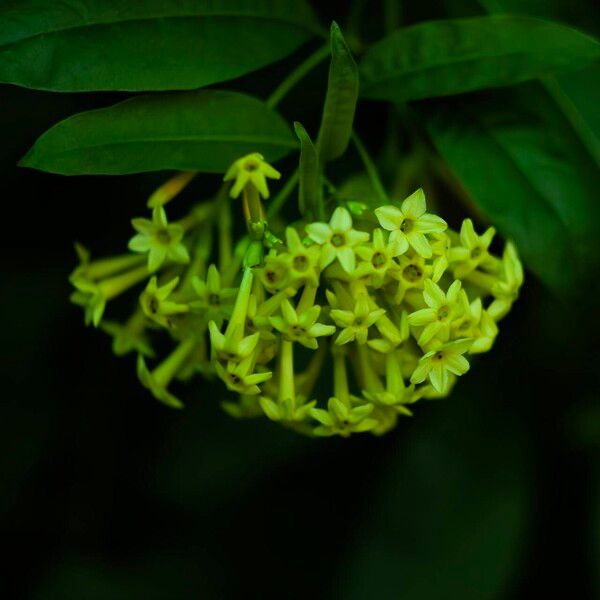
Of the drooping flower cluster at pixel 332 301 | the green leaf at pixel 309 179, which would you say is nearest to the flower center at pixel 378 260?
the drooping flower cluster at pixel 332 301

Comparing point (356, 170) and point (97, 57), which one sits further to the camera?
point (356, 170)

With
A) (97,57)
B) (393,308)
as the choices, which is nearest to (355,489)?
(393,308)

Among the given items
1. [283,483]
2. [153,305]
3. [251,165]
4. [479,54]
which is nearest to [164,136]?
[251,165]

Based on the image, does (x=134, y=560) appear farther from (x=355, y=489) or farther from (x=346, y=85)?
(x=346, y=85)

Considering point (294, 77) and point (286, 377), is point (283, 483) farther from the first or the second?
point (294, 77)

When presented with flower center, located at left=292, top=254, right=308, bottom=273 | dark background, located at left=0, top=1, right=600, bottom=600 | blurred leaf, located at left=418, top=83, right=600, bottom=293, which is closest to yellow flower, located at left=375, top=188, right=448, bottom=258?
flower center, located at left=292, top=254, right=308, bottom=273
